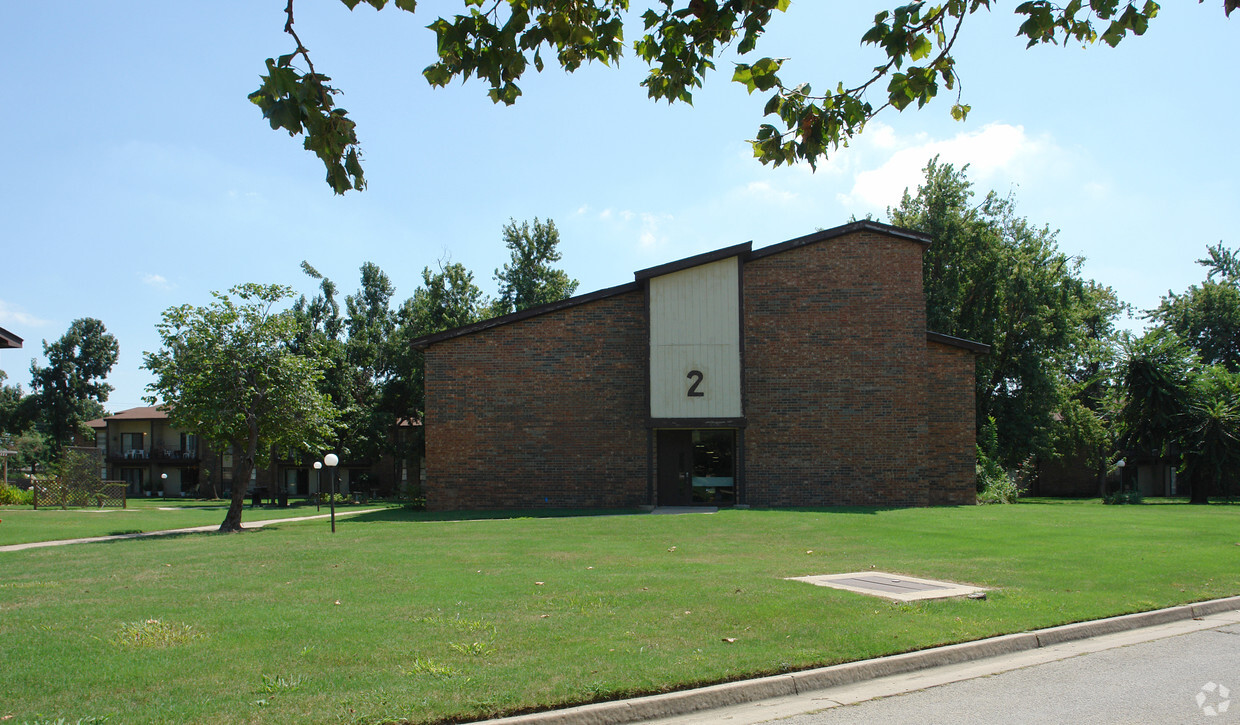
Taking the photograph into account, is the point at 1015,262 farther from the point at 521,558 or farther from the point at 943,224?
the point at 521,558

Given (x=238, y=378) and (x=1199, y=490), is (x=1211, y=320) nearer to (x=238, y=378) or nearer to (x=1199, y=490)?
A: (x=1199, y=490)

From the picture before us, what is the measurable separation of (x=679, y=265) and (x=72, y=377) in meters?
72.9

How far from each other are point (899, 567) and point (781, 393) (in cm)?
1435

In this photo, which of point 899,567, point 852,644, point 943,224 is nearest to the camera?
point 852,644

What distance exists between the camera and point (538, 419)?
26.6 meters

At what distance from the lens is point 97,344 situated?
78250mm

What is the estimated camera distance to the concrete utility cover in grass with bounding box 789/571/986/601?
9.81 meters

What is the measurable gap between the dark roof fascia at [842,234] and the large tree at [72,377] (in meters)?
70.7

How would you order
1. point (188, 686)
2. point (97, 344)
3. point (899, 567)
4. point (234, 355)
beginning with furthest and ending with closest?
point (97, 344) → point (234, 355) → point (899, 567) → point (188, 686)

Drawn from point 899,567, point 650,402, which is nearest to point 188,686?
point 899,567

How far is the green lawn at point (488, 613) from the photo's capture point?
18.8 ft

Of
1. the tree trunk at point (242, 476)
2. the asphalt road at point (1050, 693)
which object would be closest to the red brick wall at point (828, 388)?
the tree trunk at point (242, 476)

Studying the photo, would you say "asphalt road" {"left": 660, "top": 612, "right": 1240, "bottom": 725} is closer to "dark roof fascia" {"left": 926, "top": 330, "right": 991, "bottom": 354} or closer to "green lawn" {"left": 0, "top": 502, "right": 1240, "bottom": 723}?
"green lawn" {"left": 0, "top": 502, "right": 1240, "bottom": 723}

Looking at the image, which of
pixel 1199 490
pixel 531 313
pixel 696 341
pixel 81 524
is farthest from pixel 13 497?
pixel 1199 490
